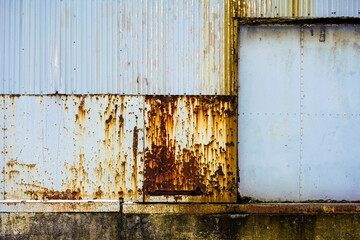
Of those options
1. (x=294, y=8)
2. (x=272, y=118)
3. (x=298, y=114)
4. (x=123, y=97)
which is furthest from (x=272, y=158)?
(x=123, y=97)

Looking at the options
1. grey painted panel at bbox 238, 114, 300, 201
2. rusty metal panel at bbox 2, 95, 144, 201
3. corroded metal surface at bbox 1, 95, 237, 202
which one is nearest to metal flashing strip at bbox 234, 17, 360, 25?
corroded metal surface at bbox 1, 95, 237, 202

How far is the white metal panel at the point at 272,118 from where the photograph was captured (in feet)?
14.5

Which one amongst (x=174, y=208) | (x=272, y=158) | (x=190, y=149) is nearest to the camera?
(x=174, y=208)

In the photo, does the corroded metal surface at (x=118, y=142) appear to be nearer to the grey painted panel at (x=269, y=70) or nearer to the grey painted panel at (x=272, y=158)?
the grey painted panel at (x=272, y=158)

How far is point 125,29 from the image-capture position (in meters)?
4.31

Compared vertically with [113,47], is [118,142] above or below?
below

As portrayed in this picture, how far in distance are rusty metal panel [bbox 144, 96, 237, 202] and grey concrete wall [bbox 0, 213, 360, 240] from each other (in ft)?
0.91

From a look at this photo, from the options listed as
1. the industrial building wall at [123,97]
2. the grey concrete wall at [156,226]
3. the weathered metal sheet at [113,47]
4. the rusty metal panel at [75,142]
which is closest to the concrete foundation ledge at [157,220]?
the grey concrete wall at [156,226]

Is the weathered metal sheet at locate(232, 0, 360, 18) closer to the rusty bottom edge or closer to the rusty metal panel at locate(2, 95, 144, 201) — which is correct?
the rusty metal panel at locate(2, 95, 144, 201)

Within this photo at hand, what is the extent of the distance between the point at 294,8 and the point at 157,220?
3238 millimetres

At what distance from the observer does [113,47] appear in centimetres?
432

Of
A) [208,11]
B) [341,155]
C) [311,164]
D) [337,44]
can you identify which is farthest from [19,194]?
[337,44]

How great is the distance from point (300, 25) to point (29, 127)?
3.82 m

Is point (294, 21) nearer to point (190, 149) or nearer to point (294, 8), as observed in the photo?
point (294, 8)
